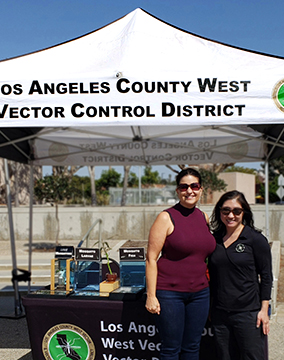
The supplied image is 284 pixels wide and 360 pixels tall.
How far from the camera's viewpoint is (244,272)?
2.75 meters

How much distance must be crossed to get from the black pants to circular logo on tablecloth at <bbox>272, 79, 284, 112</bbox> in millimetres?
1670

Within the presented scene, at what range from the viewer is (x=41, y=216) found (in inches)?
596

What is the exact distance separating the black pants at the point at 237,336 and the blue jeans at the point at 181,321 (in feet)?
0.41

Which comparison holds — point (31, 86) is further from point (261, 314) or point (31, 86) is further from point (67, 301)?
point (261, 314)

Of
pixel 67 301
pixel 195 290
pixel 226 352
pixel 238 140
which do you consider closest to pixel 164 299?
pixel 195 290

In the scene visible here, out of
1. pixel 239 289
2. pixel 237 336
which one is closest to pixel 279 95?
pixel 239 289

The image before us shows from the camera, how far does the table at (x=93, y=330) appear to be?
10.8 feet

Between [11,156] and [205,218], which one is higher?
[11,156]

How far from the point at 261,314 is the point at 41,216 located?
13.2 meters

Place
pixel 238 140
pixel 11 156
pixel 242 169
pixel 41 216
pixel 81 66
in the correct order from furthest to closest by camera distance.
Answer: pixel 242 169 → pixel 41 216 → pixel 238 140 → pixel 11 156 → pixel 81 66

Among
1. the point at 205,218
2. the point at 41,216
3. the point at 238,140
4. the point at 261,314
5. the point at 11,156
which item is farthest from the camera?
the point at 41,216

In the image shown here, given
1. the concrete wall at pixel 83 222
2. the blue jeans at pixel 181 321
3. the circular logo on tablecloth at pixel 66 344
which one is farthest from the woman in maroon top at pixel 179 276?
the concrete wall at pixel 83 222

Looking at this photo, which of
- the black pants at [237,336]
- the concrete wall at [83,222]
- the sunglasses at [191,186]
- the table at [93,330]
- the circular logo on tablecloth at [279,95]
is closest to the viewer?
the black pants at [237,336]

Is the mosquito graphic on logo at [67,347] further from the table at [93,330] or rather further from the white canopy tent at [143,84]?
the white canopy tent at [143,84]
